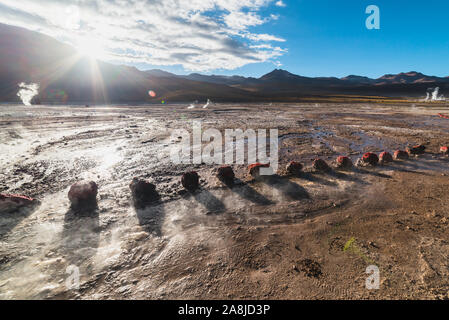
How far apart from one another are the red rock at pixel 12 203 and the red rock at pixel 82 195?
0.96 metres

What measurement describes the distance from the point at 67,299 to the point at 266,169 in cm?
594

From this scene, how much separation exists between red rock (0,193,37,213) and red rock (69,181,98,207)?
96cm

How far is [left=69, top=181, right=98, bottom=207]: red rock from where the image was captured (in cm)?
520

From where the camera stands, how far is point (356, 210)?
4926mm

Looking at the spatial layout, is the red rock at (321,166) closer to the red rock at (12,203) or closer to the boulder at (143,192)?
the boulder at (143,192)

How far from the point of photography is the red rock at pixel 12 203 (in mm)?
4820

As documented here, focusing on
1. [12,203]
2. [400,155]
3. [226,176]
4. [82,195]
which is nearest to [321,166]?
[226,176]

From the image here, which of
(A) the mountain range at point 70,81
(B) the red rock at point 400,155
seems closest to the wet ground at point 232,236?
(B) the red rock at point 400,155

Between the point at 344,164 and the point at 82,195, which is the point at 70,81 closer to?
the point at 82,195

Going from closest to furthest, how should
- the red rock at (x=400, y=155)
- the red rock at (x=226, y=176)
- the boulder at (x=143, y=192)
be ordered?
the boulder at (x=143, y=192) < the red rock at (x=226, y=176) < the red rock at (x=400, y=155)

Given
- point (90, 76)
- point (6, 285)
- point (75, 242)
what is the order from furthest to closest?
point (90, 76) < point (75, 242) < point (6, 285)
